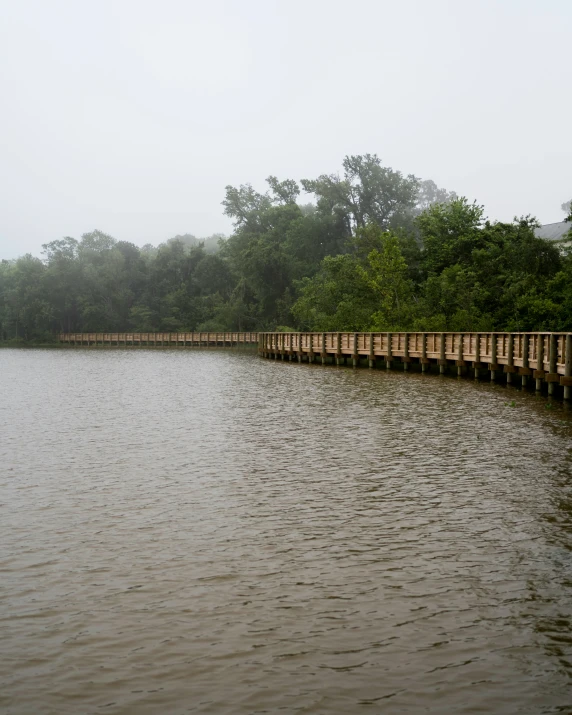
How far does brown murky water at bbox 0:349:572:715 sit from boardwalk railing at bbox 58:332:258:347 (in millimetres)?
71166

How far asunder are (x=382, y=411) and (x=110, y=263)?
9295 centimetres

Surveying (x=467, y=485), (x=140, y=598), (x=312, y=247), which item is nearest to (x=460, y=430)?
(x=467, y=485)

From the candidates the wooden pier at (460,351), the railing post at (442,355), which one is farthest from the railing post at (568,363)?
the railing post at (442,355)

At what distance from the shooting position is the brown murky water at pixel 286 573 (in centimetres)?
471

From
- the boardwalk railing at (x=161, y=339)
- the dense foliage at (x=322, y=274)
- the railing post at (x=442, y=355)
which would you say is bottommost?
the boardwalk railing at (x=161, y=339)

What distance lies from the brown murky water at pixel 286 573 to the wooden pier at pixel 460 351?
26.0 feet

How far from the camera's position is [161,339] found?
94.2 meters

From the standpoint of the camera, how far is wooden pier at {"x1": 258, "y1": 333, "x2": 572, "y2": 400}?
21.9 metres

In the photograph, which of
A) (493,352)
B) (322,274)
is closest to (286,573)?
(493,352)

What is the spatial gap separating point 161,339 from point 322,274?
22.2m

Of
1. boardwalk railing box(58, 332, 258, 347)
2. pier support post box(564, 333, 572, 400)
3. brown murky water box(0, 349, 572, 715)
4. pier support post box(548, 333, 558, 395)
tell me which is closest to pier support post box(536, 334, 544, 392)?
pier support post box(548, 333, 558, 395)

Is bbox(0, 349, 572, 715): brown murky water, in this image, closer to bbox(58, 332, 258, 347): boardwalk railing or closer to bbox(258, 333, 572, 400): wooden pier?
bbox(258, 333, 572, 400): wooden pier

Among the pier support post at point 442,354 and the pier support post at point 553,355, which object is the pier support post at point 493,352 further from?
the pier support post at point 553,355

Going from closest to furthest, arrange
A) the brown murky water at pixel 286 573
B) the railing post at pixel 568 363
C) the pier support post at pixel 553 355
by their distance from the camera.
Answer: the brown murky water at pixel 286 573 < the railing post at pixel 568 363 < the pier support post at pixel 553 355
